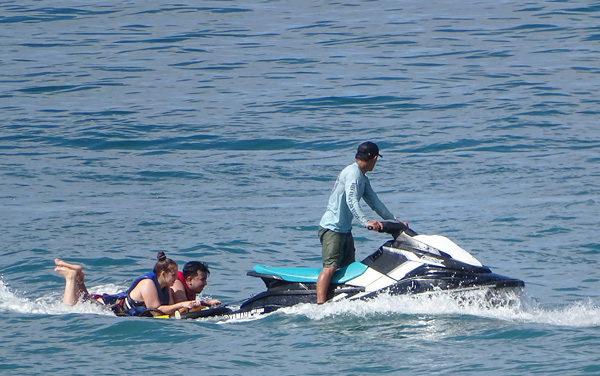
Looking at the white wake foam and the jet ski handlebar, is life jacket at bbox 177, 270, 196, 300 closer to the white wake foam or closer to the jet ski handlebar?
the white wake foam

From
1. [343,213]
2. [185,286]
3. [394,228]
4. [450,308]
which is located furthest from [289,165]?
[450,308]

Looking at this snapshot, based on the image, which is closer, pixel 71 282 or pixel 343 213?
pixel 343 213

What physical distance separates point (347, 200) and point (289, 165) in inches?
417

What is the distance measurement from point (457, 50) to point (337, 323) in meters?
23.9

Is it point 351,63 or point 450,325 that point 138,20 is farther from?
point 450,325

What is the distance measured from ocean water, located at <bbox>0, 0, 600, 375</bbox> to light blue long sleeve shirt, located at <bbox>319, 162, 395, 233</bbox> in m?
0.81

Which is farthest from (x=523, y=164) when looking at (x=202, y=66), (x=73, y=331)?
(x=202, y=66)

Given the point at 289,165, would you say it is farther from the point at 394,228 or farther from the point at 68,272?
the point at 394,228

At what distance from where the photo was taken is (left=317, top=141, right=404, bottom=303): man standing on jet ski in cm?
913

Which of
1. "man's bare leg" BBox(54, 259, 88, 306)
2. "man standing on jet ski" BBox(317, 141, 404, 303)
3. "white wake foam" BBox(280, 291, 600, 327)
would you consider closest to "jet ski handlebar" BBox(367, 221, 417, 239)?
"man standing on jet ski" BBox(317, 141, 404, 303)

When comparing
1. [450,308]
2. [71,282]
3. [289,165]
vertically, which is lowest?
[450,308]

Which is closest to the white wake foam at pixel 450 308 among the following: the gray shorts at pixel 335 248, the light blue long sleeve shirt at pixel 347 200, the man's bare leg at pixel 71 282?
the gray shorts at pixel 335 248

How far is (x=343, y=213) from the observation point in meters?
9.30

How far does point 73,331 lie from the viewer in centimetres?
938
